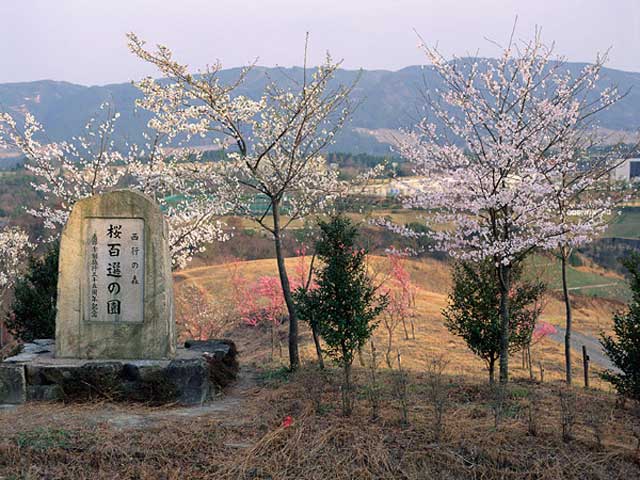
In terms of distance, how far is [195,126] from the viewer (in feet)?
36.9

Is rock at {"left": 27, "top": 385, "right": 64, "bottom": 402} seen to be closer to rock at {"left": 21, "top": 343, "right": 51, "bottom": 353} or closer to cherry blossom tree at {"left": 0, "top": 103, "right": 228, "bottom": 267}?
rock at {"left": 21, "top": 343, "right": 51, "bottom": 353}

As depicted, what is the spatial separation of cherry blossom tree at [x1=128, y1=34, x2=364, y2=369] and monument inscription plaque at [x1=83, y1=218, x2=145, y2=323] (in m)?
2.71

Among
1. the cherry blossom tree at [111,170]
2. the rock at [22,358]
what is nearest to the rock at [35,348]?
the rock at [22,358]

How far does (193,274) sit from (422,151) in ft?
74.7

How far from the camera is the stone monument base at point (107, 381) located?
7691 millimetres

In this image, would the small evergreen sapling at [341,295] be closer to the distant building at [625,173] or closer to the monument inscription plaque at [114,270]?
the monument inscription plaque at [114,270]

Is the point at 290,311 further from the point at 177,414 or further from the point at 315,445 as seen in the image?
the point at 315,445

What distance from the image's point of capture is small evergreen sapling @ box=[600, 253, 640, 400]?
847cm

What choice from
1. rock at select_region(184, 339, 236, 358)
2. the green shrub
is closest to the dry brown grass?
rock at select_region(184, 339, 236, 358)

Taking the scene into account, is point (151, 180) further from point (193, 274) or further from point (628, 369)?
point (193, 274)

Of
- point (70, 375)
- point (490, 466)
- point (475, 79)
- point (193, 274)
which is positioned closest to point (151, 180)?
point (70, 375)

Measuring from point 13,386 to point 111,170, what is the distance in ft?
28.0

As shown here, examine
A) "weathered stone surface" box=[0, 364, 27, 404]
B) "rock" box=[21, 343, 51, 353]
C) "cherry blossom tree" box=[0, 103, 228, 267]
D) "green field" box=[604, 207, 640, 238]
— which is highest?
"cherry blossom tree" box=[0, 103, 228, 267]

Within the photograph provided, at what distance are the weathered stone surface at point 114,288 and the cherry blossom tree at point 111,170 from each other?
12.2 ft
